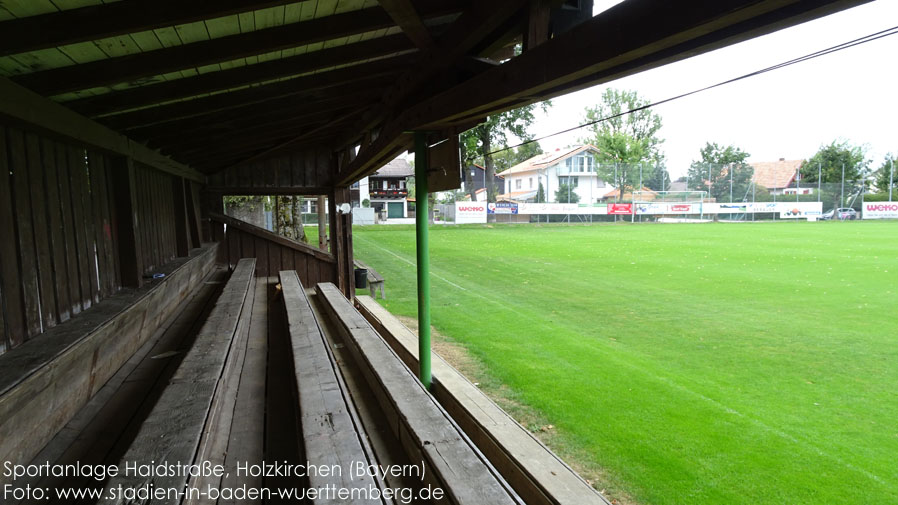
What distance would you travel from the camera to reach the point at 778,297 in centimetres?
1102

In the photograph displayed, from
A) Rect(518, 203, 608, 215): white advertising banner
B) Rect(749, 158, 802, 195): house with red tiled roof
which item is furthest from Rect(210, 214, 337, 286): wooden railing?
Rect(749, 158, 802, 195): house with red tiled roof

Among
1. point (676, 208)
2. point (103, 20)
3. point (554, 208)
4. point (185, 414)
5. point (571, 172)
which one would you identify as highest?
point (571, 172)

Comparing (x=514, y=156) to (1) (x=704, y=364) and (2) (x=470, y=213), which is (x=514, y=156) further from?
(1) (x=704, y=364)

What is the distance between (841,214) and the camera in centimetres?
4319

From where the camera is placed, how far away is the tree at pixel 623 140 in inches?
1757

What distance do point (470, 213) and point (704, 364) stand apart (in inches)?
1320

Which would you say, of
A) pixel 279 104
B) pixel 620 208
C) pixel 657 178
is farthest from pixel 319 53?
pixel 657 178

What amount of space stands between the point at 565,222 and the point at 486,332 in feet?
113

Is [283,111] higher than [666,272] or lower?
higher

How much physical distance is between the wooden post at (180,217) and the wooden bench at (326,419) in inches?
129

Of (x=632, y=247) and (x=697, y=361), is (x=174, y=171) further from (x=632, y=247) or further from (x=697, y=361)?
(x=632, y=247)

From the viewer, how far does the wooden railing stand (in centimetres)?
912

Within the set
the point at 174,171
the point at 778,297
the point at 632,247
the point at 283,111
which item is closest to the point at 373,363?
the point at 283,111

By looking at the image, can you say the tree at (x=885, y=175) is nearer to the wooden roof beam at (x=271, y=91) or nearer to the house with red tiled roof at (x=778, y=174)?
the house with red tiled roof at (x=778, y=174)
